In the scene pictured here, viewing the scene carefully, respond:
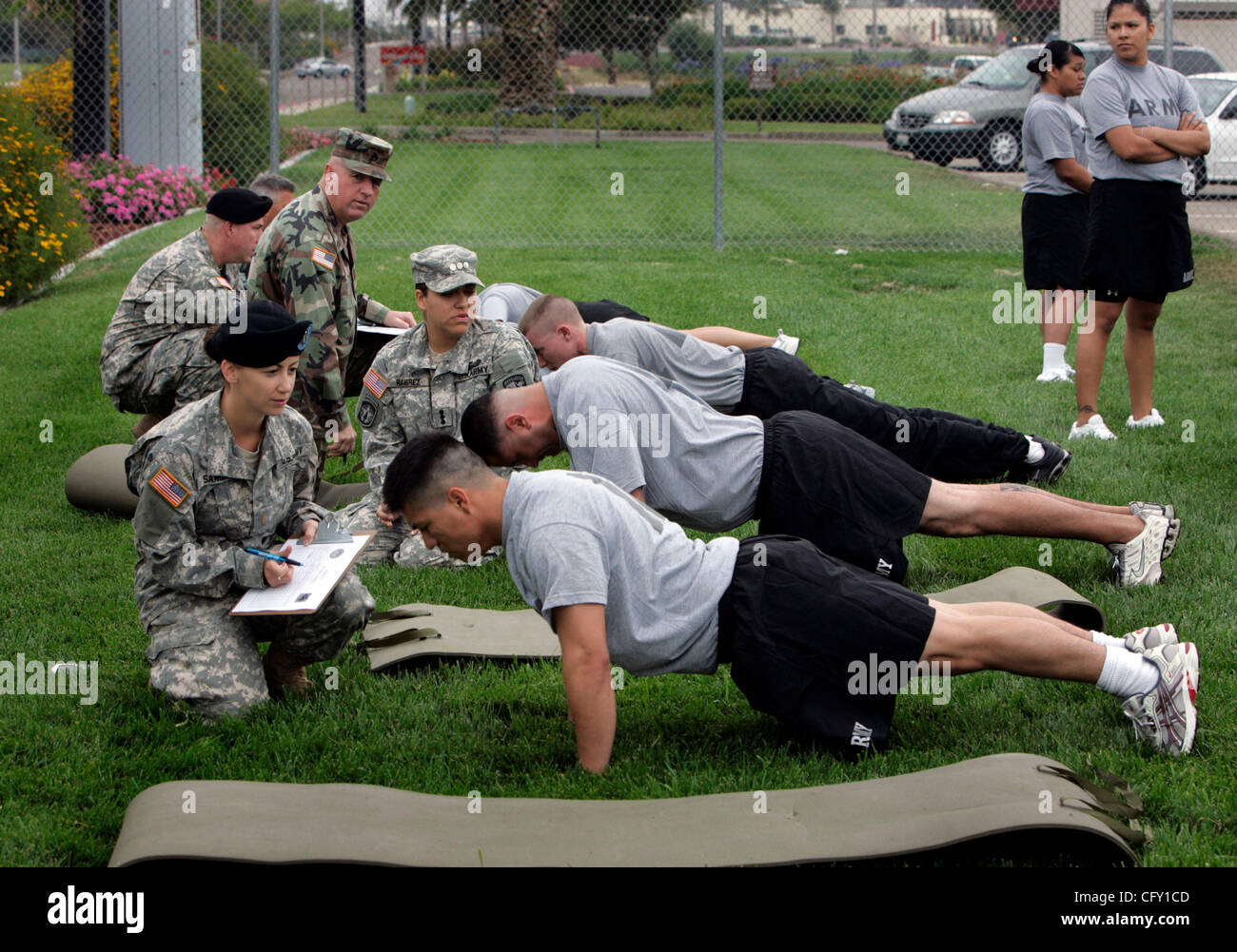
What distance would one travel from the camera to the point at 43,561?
18.6ft

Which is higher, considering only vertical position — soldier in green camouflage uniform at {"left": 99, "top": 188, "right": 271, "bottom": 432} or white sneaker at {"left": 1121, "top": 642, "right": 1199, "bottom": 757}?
soldier in green camouflage uniform at {"left": 99, "top": 188, "right": 271, "bottom": 432}

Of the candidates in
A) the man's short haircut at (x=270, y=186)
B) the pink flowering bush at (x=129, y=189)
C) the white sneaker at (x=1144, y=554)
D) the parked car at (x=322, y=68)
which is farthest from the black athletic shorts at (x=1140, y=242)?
the parked car at (x=322, y=68)

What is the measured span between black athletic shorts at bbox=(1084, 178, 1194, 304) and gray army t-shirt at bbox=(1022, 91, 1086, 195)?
1.46 metres

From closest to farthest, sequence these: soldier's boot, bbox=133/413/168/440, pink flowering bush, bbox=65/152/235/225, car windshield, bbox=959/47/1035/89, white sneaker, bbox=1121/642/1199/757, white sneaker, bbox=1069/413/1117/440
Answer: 1. white sneaker, bbox=1121/642/1199/757
2. soldier's boot, bbox=133/413/168/440
3. white sneaker, bbox=1069/413/1117/440
4. pink flowering bush, bbox=65/152/235/225
5. car windshield, bbox=959/47/1035/89

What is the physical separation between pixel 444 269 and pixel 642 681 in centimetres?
231

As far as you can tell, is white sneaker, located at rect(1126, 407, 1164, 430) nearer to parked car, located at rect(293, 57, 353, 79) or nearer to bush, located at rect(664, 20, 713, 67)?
bush, located at rect(664, 20, 713, 67)

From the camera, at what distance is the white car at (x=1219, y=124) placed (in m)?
16.3

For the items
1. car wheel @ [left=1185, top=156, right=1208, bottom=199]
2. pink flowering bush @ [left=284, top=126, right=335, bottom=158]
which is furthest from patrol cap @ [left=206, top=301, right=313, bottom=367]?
pink flowering bush @ [left=284, top=126, right=335, bottom=158]

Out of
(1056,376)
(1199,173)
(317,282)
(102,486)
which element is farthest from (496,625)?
(1199,173)

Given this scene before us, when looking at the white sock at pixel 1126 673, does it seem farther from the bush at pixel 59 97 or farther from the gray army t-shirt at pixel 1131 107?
the bush at pixel 59 97

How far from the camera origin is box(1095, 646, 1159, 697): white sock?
11.9 feet

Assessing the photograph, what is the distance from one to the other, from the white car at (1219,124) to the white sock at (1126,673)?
539 inches
